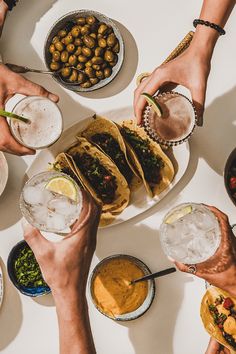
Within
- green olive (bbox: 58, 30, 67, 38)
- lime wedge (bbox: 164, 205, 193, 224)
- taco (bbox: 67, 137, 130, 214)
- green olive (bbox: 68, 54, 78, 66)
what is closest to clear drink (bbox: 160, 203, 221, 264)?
lime wedge (bbox: 164, 205, 193, 224)

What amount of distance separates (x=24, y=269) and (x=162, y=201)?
63 centimetres

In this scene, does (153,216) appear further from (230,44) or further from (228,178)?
(230,44)

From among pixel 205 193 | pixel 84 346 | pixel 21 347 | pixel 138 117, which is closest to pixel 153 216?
pixel 205 193

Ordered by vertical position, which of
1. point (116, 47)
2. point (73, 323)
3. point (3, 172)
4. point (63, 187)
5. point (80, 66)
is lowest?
point (73, 323)

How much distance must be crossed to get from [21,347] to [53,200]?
0.76 metres

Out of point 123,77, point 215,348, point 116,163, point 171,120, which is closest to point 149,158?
point 116,163

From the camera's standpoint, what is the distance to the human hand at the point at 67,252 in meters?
1.99

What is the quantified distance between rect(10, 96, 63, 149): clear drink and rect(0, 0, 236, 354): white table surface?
23 centimetres

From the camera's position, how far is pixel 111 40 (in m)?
2.29

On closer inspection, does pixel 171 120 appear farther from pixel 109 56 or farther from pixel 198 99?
pixel 109 56

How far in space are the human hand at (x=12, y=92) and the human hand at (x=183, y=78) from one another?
34cm

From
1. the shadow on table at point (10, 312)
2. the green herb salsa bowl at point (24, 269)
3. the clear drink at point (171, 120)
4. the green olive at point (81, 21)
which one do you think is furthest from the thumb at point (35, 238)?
the green olive at point (81, 21)

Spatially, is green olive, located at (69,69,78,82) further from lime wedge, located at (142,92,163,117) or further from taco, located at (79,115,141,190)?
lime wedge, located at (142,92,163,117)

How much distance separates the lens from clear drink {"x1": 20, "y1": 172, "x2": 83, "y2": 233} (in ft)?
6.42
